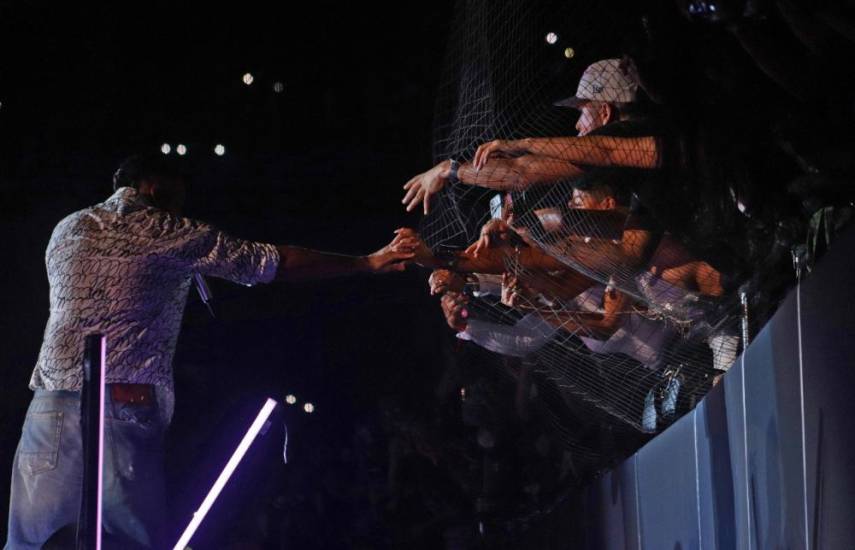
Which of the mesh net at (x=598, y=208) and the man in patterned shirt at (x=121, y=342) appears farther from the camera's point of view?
the man in patterned shirt at (x=121, y=342)

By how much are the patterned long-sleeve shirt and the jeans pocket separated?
2.7 inches

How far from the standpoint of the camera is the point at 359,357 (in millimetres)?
5320

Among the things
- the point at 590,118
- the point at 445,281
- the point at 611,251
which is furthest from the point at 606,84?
the point at 445,281

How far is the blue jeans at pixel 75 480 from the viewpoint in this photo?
2.25 metres

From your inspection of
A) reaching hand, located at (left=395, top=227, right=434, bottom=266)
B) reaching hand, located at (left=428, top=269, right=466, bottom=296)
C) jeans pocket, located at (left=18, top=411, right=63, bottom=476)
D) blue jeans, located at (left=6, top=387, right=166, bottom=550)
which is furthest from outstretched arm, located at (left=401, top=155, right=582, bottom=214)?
jeans pocket, located at (left=18, top=411, right=63, bottom=476)

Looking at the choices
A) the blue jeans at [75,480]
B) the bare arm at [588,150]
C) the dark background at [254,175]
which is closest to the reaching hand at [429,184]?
the bare arm at [588,150]

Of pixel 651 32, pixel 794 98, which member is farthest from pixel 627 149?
pixel 794 98

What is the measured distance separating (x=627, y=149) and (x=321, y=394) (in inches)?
133

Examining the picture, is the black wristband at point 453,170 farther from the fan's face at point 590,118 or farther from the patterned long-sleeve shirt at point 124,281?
the patterned long-sleeve shirt at point 124,281

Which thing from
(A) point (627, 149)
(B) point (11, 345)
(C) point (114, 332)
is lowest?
(B) point (11, 345)

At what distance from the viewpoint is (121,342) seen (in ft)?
7.63

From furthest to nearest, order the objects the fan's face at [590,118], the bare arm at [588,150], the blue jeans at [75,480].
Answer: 1. the fan's face at [590,118]
2. the blue jeans at [75,480]
3. the bare arm at [588,150]

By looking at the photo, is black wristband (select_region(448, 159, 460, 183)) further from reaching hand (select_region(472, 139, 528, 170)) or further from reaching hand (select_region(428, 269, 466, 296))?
reaching hand (select_region(428, 269, 466, 296))

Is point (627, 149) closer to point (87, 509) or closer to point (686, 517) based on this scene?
point (686, 517)
